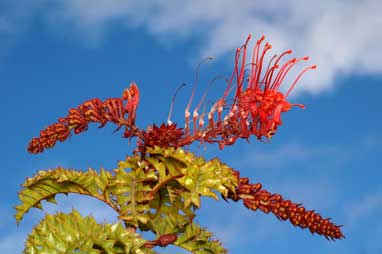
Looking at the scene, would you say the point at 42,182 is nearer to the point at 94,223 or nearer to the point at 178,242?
the point at 94,223

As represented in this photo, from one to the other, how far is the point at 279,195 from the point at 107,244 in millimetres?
1592

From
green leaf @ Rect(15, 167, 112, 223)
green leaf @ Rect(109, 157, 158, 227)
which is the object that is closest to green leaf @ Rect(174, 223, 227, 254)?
green leaf @ Rect(109, 157, 158, 227)

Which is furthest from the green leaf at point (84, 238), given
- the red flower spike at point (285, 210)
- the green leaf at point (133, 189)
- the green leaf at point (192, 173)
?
the red flower spike at point (285, 210)

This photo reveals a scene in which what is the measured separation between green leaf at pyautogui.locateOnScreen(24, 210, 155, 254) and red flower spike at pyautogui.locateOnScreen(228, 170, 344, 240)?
1002 mm

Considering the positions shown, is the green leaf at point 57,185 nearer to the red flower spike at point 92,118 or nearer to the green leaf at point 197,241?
the red flower spike at point 92,118

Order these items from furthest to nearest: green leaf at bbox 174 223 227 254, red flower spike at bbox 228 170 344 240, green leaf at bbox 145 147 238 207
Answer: green leaf at bbox 174 223 227 254
red flower spike at bbox 228 170 344 240
green leaf at bbox 145 147 238 207

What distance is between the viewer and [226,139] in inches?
287

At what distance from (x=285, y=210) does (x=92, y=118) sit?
6.31ft

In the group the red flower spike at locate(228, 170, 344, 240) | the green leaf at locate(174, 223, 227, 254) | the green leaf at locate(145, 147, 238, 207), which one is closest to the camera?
the green leaf at locate(145, 147, 238, 207)

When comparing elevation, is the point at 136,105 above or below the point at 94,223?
above

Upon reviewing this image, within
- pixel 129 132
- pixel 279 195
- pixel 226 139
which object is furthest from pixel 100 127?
pixel 279 195

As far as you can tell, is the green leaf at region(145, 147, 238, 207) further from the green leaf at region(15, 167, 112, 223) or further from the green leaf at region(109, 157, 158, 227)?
the green leaf at region(15, 167, 112, 223)

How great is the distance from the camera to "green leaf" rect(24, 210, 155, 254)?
652 centimetres

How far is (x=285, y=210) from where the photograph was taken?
6.85 meters
